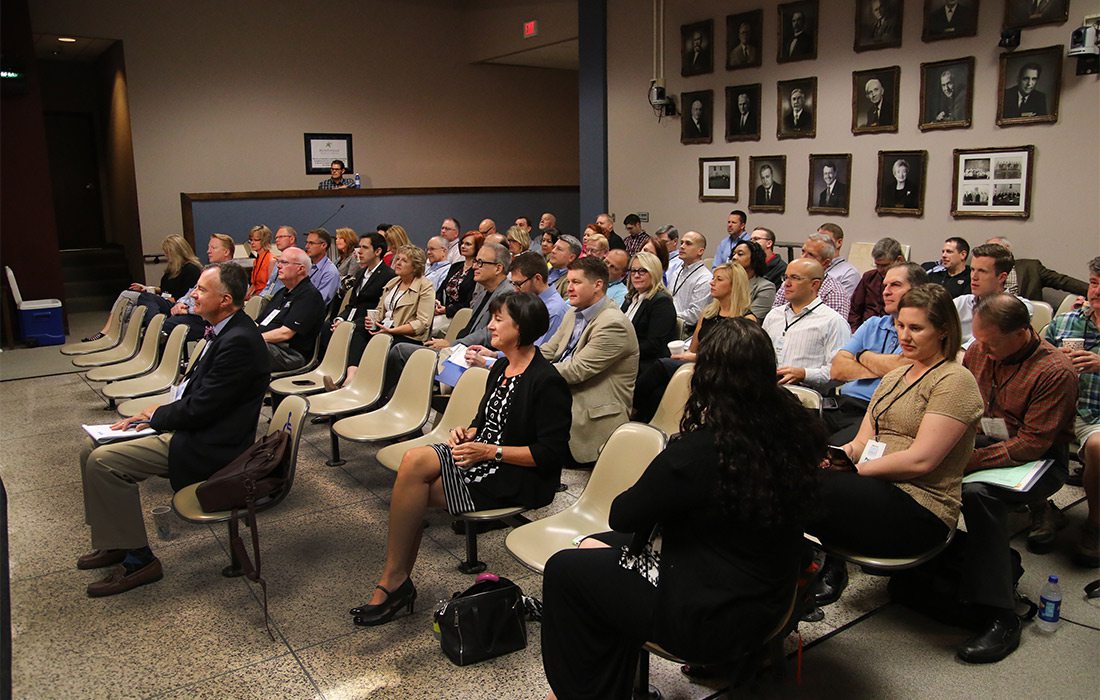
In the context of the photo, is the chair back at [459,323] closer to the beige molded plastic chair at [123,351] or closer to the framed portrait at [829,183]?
the beige molded plastic chair at [123,351]

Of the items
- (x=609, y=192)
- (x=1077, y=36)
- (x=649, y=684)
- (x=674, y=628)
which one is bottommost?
(x=649, y=684)

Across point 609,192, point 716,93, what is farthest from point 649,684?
point 609,192

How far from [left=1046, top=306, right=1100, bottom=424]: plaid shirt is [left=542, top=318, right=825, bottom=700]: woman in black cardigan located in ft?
6.98

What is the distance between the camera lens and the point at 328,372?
538 cm

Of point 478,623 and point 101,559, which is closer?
point 478,623

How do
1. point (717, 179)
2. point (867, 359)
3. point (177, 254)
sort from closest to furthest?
point (867, 359) → point (177, 254) → point (717, 179)

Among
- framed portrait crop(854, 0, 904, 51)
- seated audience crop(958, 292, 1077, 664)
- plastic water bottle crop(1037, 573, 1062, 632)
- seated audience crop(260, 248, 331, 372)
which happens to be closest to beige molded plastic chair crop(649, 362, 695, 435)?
seated audience crop(958, 292, 1077, 664)

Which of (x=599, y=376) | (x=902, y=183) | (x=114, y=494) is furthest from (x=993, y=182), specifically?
(x=114, y=494)

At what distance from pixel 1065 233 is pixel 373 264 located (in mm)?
5782

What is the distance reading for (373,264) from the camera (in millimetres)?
7102

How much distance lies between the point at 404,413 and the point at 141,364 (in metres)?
2.75

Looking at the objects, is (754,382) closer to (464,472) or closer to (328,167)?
(464,472)

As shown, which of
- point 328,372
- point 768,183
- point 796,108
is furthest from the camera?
point 768,183

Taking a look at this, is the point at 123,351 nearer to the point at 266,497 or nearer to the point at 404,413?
the point at 404,413
